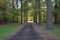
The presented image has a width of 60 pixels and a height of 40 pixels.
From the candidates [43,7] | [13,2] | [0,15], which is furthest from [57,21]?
[13,2]

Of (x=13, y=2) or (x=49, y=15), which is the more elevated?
(x=13, y=2)

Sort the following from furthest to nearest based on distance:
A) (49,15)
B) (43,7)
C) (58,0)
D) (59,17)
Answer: (43,7) < (59,17) < (58,0) < (49,15)

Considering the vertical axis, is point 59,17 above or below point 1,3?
below

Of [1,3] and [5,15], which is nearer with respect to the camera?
[1,3]

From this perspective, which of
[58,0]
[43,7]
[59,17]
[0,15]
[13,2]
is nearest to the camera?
[58,0]

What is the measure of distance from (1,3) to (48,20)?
62.2 feet

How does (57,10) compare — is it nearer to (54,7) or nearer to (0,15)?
(54,7)

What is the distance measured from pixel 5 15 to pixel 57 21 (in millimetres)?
12698

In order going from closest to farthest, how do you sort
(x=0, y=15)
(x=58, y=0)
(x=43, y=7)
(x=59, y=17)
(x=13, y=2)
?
1. (x=58, y=0)
2. (x=0, y=15)
3. (x=59, y=17)
4. (x=43, y=7)
5. (x=13, y=2)

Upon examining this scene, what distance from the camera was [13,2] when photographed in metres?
60.3

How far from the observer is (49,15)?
22484 mm

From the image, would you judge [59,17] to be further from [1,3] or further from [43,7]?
[1,3]

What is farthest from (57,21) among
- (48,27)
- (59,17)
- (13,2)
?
(48,27)

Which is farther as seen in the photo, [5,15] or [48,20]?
[5,15]
